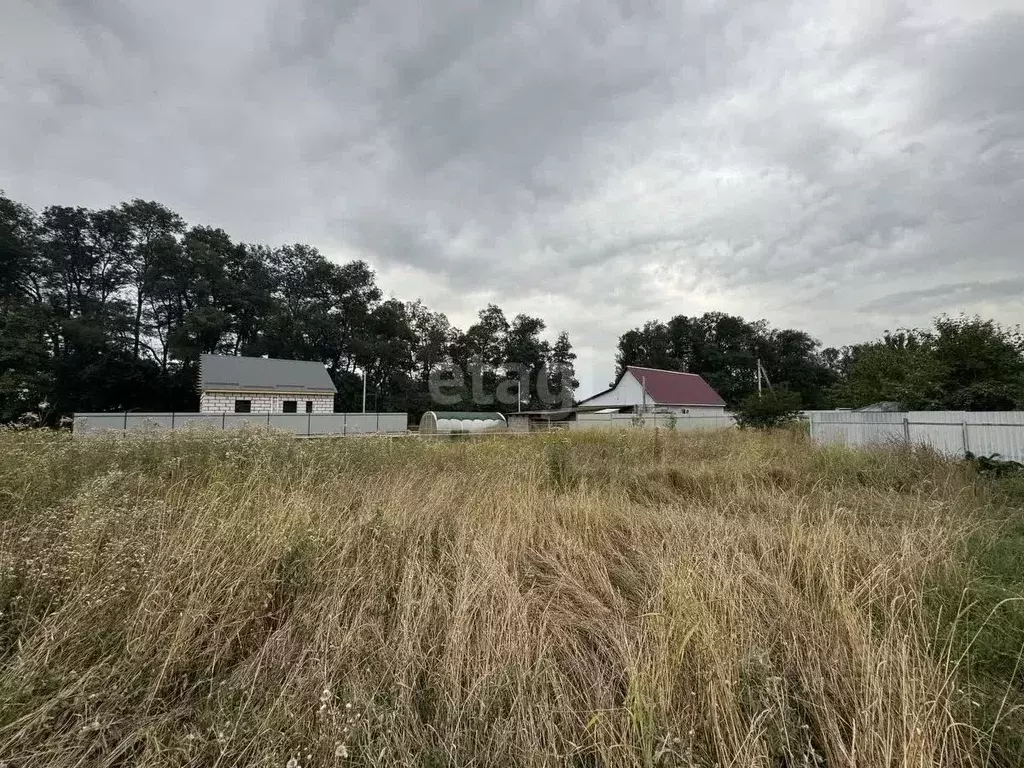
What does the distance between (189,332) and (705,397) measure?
39714 mm

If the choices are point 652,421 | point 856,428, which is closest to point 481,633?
point 856,428

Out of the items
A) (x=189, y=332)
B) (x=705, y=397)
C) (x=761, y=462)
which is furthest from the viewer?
(x=705, y=397)

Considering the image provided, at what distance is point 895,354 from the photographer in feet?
75.7

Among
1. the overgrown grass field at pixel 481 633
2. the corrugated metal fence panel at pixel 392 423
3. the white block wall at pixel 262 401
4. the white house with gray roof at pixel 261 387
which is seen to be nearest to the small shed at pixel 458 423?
the corrugated metal fence panel at pixel 392 423

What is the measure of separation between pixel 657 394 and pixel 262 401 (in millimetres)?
26145

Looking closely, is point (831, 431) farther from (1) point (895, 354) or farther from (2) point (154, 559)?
(1) point (895, 354)

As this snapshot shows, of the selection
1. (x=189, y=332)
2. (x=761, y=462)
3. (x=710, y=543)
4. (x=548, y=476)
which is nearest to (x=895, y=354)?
(x=761, y=462)

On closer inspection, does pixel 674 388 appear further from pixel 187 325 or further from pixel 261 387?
pixel 187 325

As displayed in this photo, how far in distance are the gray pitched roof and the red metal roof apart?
870 inches

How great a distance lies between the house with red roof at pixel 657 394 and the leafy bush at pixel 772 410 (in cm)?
1087

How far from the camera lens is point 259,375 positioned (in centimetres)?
2502

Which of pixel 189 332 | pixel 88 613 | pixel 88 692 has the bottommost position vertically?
pixel 88 692

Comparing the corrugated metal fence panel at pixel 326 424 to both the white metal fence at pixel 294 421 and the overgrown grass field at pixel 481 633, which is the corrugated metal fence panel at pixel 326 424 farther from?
the overgrown grass field at pixel 481 633

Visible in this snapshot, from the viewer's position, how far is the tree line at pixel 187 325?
25.7 m
